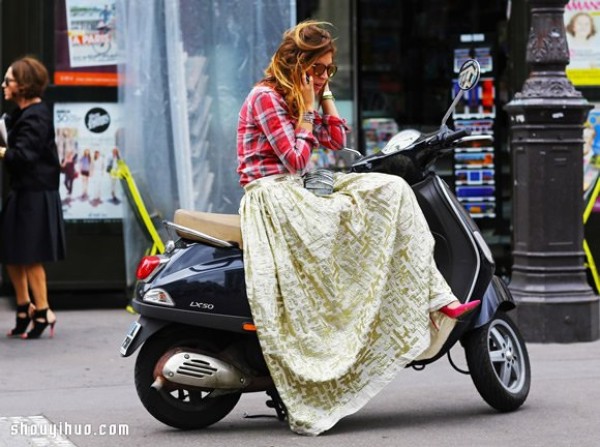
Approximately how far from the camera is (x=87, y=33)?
34.0 ft

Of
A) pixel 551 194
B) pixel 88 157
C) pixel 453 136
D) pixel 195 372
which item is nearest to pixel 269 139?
pixel 453 136

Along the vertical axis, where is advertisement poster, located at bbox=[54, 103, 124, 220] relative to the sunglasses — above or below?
below

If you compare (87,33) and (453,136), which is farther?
(87,33)

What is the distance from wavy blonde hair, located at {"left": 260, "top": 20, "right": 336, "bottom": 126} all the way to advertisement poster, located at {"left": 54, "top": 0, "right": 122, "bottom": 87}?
14.2 ft

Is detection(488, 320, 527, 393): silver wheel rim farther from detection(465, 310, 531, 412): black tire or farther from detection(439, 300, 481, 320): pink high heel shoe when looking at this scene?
detection(439, 300, 481, 320): pink high heel shoe

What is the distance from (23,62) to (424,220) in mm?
3831

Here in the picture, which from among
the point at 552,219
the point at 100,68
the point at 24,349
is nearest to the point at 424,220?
the point at 552,219

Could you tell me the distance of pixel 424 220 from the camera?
625 centimetres

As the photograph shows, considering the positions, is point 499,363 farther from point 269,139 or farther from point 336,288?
point 269,139

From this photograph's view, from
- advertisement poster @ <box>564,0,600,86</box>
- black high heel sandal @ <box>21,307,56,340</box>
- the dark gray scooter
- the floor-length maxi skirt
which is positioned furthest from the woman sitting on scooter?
advertisement poster @ <box>564,0,600,86</box>

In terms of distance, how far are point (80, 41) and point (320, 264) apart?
192 inches

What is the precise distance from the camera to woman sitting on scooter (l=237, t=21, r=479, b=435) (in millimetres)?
6023

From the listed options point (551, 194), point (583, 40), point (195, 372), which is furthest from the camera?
point (583, 40)

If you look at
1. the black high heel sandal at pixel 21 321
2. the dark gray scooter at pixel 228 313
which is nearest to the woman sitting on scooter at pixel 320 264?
the dark gray scooter at pixel 228 313
